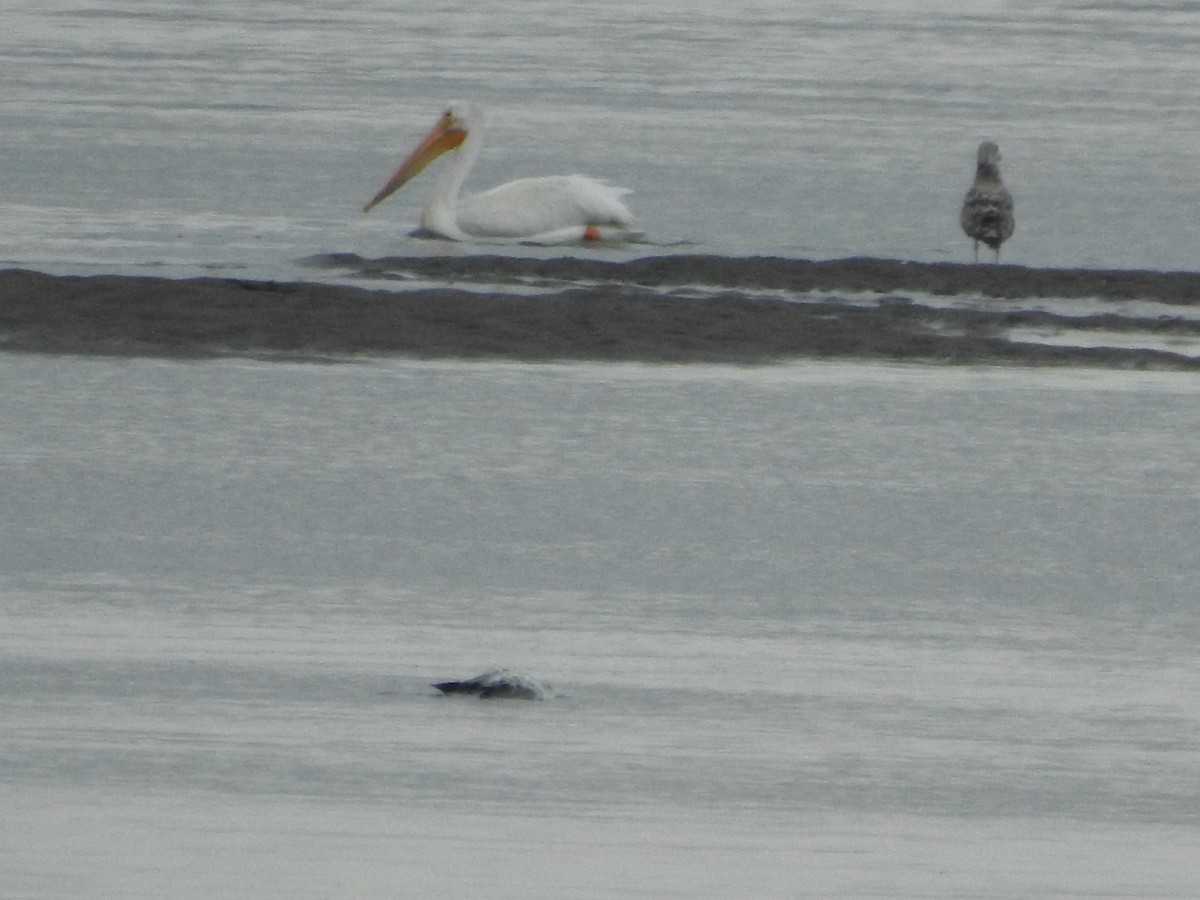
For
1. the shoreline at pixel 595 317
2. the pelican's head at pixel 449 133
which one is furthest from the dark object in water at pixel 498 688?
the pelican's head at pixel 449 133

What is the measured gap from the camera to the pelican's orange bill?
1698 cm

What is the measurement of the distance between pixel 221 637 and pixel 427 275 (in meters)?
6.75

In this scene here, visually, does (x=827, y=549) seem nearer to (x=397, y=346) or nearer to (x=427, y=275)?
(x=397, y=346)

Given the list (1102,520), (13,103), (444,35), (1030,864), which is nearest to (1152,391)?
(1102,520)

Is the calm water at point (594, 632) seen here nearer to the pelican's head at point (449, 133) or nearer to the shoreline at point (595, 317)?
the shoreline at point (595, 317)

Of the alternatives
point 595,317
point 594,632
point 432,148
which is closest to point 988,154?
point 595,317

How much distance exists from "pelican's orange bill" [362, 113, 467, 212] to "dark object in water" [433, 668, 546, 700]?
34.1 ft

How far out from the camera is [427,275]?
13750 millimetres

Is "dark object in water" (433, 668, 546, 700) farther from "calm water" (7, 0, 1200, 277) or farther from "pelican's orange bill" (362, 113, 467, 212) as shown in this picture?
"pelican's orange bill" (362, 113, 467, 212)

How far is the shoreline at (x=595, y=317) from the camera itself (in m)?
11.6

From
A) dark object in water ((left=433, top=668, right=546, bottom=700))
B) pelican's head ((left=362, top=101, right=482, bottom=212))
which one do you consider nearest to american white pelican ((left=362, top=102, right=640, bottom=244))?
pelican's head ((left=362, top=101, right=482, bottom=212))

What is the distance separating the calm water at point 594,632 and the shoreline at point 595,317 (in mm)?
538

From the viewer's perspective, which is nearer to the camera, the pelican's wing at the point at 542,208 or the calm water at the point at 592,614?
the calm water at the point at 592,614

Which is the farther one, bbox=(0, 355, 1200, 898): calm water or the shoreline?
the shoreline
